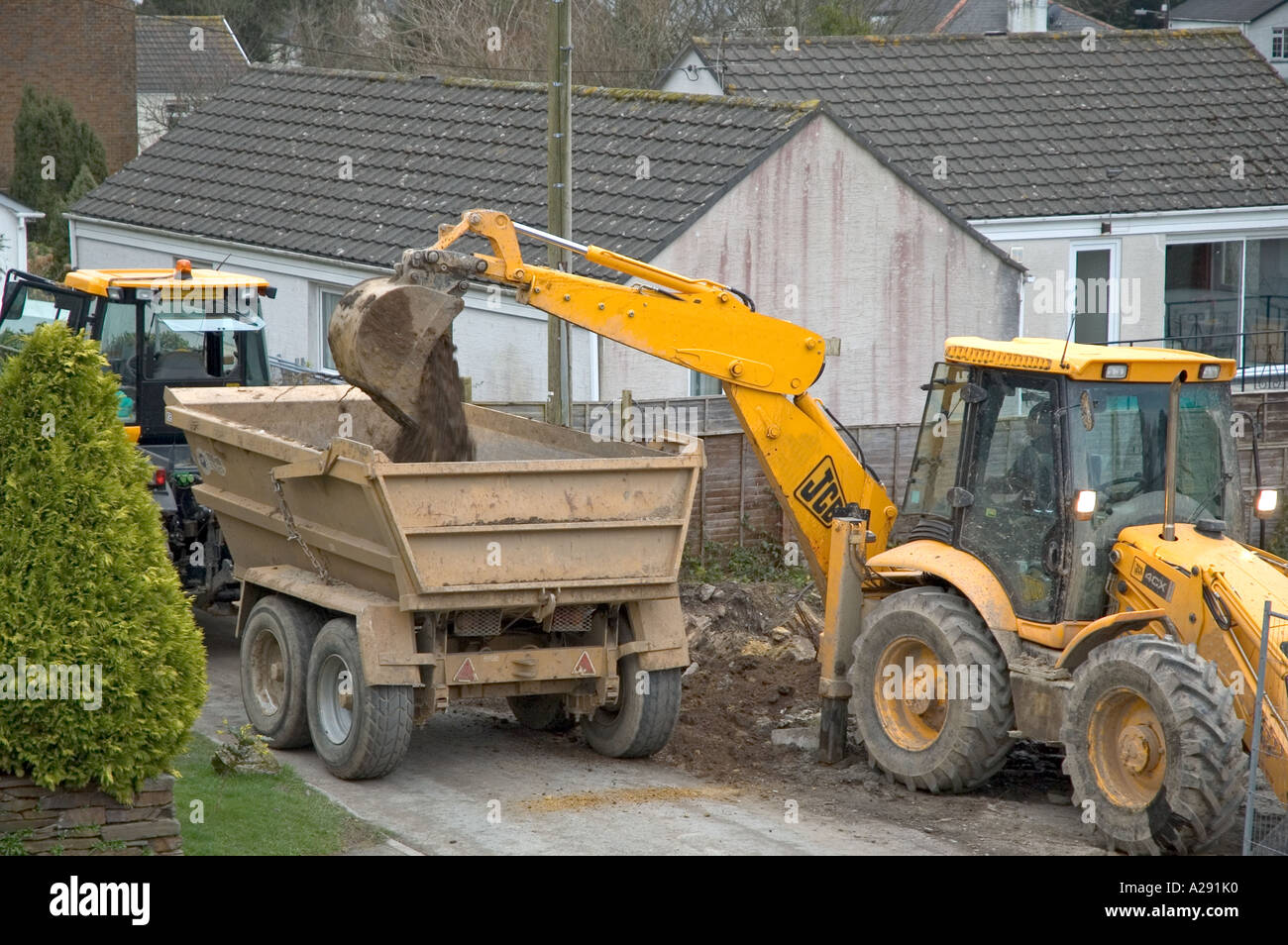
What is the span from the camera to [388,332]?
953 centimetres

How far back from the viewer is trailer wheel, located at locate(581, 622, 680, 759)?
9906 millimetres

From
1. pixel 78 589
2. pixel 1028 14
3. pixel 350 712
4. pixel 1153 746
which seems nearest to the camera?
pixel 78 589

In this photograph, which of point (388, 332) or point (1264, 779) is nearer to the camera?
point (1264, 779)

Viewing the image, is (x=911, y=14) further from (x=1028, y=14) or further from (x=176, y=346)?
(x=176, y=346)

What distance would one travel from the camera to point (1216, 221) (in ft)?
70.0

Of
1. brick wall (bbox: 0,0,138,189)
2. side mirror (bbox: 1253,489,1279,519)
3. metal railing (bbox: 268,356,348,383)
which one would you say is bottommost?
side mirror (bbox: 1253,489,1279,519)

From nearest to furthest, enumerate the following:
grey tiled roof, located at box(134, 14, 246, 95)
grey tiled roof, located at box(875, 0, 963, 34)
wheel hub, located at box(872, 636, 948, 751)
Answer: wheel hub, located at box(872, 636, 948, 751) < grey tiled roof, located at box(875, 0, 963, 34) < grey tiled roof, located at box(134, 14, 246, 95)

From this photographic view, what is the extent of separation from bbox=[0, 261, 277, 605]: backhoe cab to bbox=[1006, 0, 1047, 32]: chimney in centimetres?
1747

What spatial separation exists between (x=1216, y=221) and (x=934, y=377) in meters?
12.7

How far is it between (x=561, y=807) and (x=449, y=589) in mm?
1308

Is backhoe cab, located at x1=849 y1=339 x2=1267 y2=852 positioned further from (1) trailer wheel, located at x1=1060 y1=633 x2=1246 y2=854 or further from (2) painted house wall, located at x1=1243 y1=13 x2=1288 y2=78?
(2) painted house wall, located at x1=1243 y1=13 x2=1288 y2=78

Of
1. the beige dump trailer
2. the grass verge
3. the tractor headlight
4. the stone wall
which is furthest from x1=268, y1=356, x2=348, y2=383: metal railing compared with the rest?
the tractor headlight

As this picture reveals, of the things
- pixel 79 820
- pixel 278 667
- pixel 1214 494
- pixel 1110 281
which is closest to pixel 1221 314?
pixel 1110 281

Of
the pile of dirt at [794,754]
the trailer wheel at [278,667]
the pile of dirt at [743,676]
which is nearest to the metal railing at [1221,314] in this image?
the pile of dirt at [743,676]
